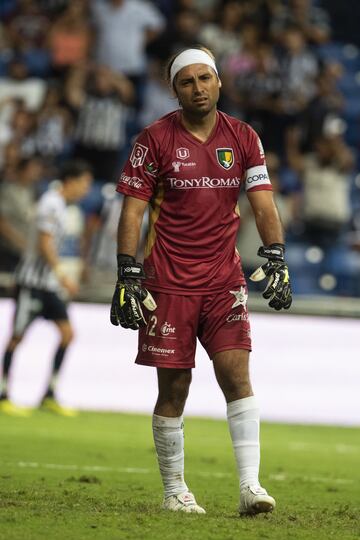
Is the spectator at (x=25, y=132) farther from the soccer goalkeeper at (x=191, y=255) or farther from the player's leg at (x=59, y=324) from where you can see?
the soccer goalkeeper at (x=191, y=255)

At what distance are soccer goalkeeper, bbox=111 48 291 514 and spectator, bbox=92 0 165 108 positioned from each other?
11.1 meters

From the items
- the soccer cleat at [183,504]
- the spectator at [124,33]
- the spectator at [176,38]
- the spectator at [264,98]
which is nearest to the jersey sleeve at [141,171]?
the soccer cleat at [183,504]

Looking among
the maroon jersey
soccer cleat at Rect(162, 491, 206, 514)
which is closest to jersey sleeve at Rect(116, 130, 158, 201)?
the maroon jersey

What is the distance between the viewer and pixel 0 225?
14.6 m

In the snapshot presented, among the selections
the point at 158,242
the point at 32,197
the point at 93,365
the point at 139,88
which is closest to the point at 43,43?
the point at 139,88

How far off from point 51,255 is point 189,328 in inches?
258

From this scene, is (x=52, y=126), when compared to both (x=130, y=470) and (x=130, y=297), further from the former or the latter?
(x=130, y=297)

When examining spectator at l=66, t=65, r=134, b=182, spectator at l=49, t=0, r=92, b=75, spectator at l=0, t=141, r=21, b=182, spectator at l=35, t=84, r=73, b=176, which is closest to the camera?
spectator at l=0, t=141, r=21, b=182

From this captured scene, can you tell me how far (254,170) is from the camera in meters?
6.06

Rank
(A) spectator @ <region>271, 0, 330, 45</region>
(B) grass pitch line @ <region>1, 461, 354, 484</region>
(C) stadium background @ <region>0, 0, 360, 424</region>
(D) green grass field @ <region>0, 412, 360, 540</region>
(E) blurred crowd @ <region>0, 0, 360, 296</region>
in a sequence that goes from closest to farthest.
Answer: (D) green grass field @ <region>0, 412, 360, 540</region> < (B) grass pitch line @ <region>1, 461, 354, 484</region> < (C) stadium background @ <region>0, 0, 360, 424</region> < (E) blurred crowd @ <region>0, 0, 360, 296</region> < (A) spectator @ <region>271, 0, 330, 45</region>

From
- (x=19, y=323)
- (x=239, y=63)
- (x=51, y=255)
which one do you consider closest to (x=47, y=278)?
(x=51, y=255)

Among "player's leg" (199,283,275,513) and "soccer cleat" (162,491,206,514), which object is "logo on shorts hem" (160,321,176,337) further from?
"soccer cleat" (162,491,206,514)

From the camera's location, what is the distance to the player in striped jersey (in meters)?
12.4

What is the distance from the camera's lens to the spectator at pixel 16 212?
572 inches
